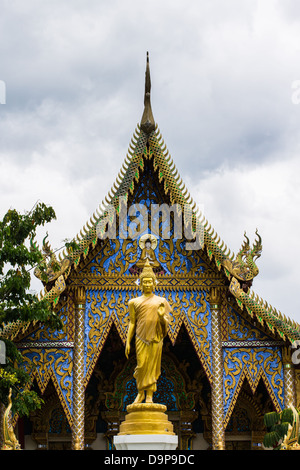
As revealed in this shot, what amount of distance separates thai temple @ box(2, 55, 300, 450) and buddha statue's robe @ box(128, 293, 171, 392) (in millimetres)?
1966

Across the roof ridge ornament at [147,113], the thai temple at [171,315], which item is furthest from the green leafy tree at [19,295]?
the roof ridge ornament at [147,113]

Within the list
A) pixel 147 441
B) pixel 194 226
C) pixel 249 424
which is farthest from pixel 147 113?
pixel 147 441

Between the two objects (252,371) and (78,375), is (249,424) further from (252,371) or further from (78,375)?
(78,375)

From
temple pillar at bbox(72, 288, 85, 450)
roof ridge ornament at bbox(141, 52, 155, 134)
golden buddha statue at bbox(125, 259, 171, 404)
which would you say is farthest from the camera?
roof ridge ornament at bbox(141, 52, 155, 134)

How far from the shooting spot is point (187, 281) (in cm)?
1159

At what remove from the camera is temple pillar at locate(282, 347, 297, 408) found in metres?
11.0

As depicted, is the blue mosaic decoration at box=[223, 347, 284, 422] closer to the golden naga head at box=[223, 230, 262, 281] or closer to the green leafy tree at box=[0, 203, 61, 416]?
the golden naga head at box=[223, 230, 262, 281]

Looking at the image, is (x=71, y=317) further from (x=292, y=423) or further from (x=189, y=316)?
(x=292, y=423)

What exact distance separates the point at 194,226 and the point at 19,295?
3.03 metres

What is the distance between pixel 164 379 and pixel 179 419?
70cm

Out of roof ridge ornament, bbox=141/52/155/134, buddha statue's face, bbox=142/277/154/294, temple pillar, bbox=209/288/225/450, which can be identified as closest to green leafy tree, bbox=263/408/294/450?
temple pillar, bbox=209/288/225/450

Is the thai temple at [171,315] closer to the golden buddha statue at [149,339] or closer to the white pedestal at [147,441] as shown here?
the golden buddha statue at [149,339]

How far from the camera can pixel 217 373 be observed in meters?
11.1
